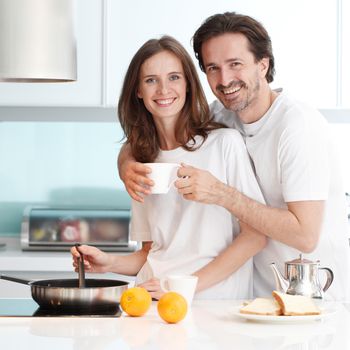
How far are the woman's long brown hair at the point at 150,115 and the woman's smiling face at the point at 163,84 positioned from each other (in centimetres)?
2

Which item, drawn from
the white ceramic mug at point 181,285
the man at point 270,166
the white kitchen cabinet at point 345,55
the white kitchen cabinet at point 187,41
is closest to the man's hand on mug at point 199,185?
the man at point 270,166

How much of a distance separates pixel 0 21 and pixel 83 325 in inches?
33.2

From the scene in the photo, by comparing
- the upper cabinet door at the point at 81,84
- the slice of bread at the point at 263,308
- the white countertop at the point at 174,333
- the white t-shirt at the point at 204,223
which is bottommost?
the white countertop at the point at 174,333

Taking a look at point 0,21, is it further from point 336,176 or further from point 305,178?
point 336,176

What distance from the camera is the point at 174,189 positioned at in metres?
2.50

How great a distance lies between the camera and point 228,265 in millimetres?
2379

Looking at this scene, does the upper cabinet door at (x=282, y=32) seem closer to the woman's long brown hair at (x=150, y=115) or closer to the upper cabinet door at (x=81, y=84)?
the upper cabinet door at (x=81, y=84)

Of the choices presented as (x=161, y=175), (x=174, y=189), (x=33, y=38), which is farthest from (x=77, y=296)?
(x=33, y=38)

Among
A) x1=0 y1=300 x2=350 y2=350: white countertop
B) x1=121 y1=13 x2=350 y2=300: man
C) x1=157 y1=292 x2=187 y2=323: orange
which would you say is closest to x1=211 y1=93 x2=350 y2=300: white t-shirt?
x1=121 y1=13 x2=350 y2=300: man

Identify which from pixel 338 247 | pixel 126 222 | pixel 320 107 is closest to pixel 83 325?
pixel 338 247

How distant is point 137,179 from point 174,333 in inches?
21.9

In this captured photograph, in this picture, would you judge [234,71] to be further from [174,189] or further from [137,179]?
[137,179]

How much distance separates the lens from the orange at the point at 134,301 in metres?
1.96

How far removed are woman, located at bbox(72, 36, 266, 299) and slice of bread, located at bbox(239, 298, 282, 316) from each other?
0.42 m
